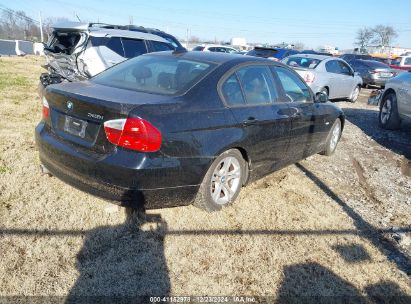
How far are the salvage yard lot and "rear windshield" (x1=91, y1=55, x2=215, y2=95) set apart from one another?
1.22 metres

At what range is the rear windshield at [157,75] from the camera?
3336 mm

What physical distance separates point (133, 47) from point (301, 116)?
4740mm

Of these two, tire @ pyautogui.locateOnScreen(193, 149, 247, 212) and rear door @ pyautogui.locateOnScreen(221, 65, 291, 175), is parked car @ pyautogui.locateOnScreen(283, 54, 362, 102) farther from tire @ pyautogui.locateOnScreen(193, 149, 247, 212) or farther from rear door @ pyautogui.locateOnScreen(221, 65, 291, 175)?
tire @ pyautogui.locateOnScreen(193, 149, 247, 212)

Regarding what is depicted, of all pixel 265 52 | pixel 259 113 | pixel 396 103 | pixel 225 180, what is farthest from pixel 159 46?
pixel 265 52

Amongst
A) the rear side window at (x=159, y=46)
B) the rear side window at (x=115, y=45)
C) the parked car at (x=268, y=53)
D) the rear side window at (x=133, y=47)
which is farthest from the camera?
the parked car at (x=268, y=53)

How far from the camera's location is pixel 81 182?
302cm

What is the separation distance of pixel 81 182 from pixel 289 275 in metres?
1.90

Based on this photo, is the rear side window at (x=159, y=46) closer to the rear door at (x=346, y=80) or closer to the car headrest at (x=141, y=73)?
the car headrest at (x=141, y=73)

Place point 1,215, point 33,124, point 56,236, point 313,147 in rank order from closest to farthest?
point 56,236, point 1,215, point 313,147, point 33,124

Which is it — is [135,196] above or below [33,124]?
above

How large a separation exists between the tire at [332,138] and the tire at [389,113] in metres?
2.72

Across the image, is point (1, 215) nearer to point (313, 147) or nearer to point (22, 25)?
point (313, 147)

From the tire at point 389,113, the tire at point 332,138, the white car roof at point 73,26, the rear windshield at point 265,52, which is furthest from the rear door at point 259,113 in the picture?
the rear windshield at point 265,52

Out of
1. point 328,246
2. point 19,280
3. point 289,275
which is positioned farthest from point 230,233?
point 19,280
